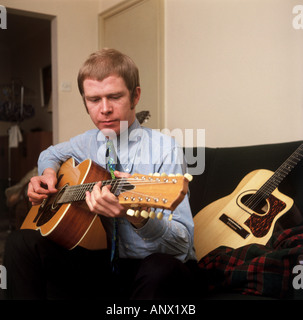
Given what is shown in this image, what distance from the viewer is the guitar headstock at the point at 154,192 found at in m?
0.82

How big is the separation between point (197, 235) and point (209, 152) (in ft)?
1.50

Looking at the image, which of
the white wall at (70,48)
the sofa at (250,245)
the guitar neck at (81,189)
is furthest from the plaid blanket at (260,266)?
the white wall at (70,48)

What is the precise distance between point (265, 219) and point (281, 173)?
195 mm

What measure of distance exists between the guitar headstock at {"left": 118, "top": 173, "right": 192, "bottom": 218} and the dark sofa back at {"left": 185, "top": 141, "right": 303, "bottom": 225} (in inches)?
28.7

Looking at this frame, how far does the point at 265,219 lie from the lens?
4.47ft

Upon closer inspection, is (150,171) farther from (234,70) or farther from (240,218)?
(234,70)

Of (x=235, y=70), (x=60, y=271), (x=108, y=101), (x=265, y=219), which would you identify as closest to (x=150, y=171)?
(x=108, y=101)

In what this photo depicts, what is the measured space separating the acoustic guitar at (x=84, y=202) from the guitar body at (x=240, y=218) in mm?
460

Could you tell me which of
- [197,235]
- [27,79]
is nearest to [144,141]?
[197,235]

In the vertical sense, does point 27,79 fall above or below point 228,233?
above

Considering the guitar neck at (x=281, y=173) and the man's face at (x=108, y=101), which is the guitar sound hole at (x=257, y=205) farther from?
the man's face at (x=108, y=101)
